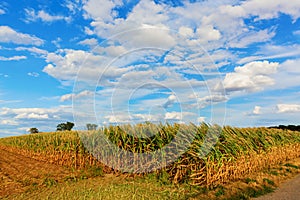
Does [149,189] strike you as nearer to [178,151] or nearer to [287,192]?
[178,151]

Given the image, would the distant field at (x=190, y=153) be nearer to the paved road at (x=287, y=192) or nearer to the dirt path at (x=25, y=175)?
the dirt path at (x=25, y=175)

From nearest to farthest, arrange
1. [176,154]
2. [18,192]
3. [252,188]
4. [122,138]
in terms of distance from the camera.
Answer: [252,188]
[18,192]
[176,154]
[122,138]

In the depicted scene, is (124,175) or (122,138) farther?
(122,138)

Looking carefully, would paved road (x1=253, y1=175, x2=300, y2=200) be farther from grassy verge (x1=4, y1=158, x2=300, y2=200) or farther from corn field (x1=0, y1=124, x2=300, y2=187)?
corn field (x1=0, y1=124, x2=300, y2=187)

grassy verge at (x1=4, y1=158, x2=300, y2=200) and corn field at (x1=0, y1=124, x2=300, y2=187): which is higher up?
corn field at (x1=0, y1=124, x2=300, y2=187)

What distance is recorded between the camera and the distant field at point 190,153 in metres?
8.04

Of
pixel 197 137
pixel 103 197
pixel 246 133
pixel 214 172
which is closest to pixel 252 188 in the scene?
pixel 214 172

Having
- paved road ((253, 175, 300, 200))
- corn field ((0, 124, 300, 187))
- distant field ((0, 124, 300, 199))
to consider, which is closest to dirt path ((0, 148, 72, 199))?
distant field ((0, 124, 300, 199))

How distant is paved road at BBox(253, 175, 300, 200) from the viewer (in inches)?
258

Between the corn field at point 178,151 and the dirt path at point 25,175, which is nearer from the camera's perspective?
the corn field at point 178,151

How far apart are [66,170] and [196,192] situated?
5395 millimetres

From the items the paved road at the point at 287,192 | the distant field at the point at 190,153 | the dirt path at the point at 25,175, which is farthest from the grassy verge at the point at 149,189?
the dirt path at the point at 25,175

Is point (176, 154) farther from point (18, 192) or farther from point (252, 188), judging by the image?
point (18, 192)

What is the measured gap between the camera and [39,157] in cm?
1362
